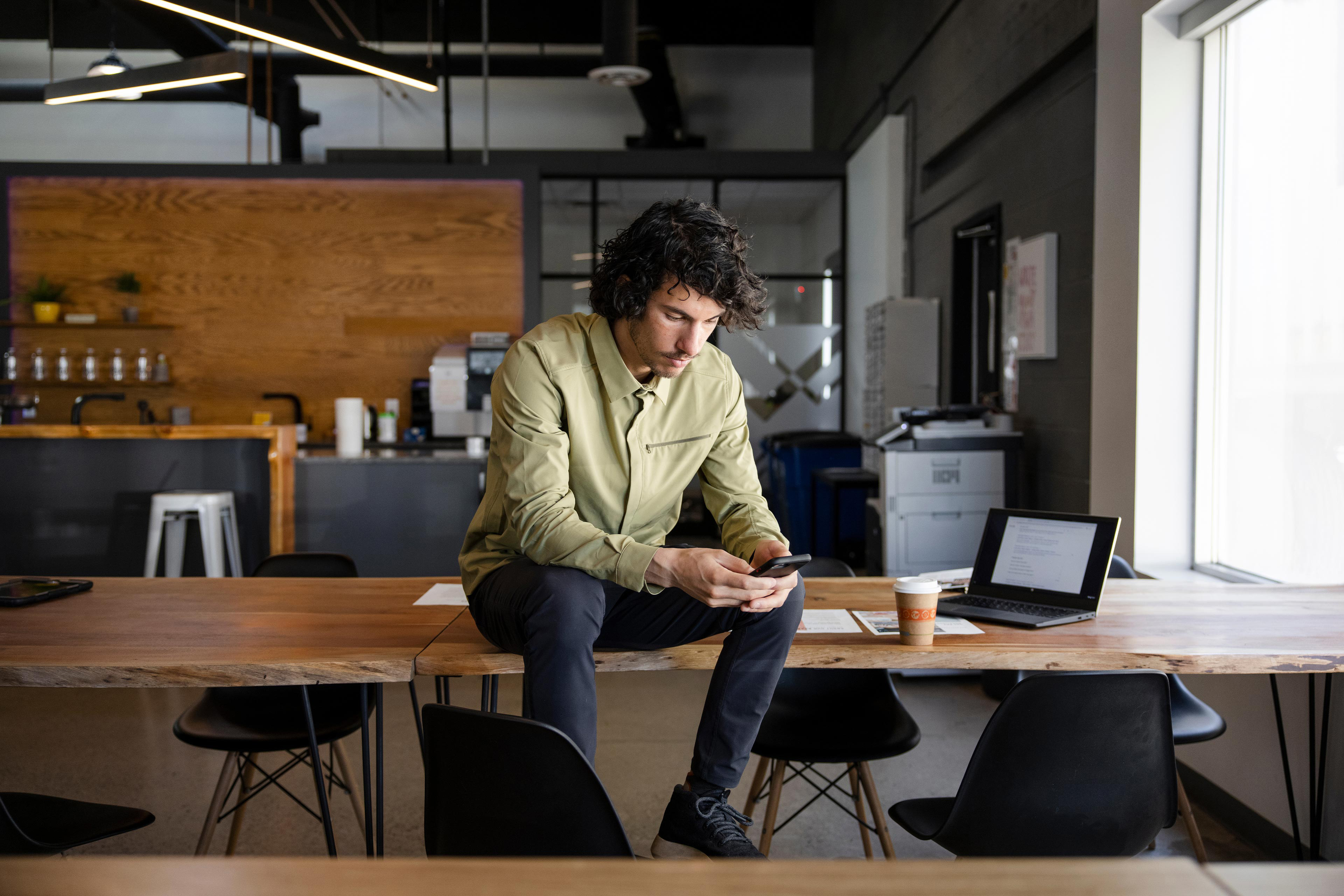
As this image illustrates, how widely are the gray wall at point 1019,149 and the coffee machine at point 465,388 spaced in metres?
2.75

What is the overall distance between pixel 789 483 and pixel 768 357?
202 cm

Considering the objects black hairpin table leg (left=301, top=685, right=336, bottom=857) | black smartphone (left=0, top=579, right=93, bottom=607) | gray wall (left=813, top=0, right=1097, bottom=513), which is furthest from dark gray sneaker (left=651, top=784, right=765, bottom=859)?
gray wall (left=813, top=0, right=1097, bottom=513)

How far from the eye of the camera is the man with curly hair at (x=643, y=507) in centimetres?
161

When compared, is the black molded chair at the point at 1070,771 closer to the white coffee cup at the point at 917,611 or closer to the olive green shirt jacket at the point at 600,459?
the white coffee cup at the point at 917,611

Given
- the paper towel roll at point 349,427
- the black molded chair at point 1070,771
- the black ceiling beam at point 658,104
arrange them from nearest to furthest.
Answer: the black molded chair at point 1070,771
the paper towel roll at point 349,427
the black ceiling beam at point 658,104

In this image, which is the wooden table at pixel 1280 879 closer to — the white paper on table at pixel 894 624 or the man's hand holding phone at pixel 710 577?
the man's hand holding phone at pixel 710 577

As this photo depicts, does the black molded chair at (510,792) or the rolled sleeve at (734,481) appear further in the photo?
the rolled sleeve at (734,481)

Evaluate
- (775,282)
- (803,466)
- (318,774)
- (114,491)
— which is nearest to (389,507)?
(114,491)

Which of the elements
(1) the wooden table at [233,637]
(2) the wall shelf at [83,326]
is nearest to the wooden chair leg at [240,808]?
(1) the wooden table at [233,637]

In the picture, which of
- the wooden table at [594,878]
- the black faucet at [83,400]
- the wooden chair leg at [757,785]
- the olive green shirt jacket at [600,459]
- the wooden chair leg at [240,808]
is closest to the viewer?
the wooden table at [594,878]

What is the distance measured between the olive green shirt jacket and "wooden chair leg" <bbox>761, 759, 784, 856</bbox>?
618mm

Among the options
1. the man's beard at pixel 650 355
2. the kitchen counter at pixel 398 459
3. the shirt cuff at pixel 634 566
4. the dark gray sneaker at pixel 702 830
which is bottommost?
the dark gray sneaker at pixel 702 830

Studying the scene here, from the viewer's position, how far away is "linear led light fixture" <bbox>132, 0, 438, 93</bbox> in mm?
4070

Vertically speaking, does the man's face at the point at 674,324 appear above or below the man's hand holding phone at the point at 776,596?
above
